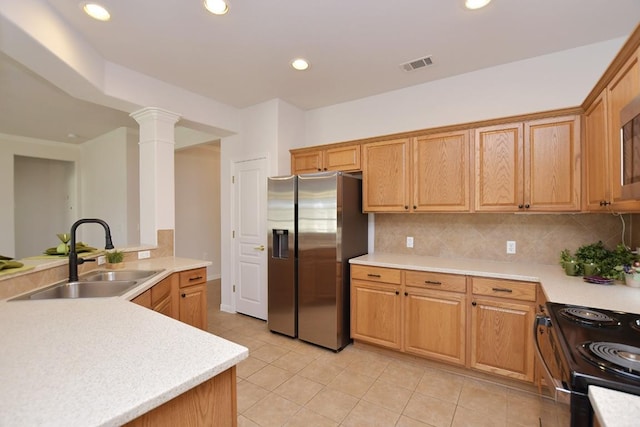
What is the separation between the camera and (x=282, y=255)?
3.18 metres

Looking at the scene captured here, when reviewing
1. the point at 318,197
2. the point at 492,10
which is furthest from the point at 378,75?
the point at 318,197

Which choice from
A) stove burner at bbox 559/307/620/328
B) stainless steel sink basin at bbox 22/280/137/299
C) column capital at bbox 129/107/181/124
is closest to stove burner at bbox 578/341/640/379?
stove burner at bbox 559/307/620/328

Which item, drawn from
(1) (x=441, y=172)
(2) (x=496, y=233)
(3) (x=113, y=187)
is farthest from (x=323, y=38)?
(3) (x=113, y=187)

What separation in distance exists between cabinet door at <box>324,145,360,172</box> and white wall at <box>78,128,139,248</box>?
3.29 meters

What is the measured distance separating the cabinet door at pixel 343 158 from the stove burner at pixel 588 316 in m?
2.06

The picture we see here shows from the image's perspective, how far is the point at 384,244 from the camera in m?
3.25

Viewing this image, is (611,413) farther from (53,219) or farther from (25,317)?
(53,219)

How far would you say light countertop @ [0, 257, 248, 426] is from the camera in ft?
2.17

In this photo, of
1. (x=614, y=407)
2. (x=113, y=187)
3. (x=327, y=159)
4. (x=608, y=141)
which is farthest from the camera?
(x=113, y=187)

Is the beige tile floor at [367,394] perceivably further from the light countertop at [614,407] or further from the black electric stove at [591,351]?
the light countertop at [614,407]

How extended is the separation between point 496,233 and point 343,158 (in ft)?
5.39

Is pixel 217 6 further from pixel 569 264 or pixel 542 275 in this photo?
pixel 569 264

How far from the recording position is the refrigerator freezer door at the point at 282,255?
121 inches

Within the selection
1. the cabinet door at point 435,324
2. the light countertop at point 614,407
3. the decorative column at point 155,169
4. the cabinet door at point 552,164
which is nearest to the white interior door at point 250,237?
the decorative column at point 155,169
